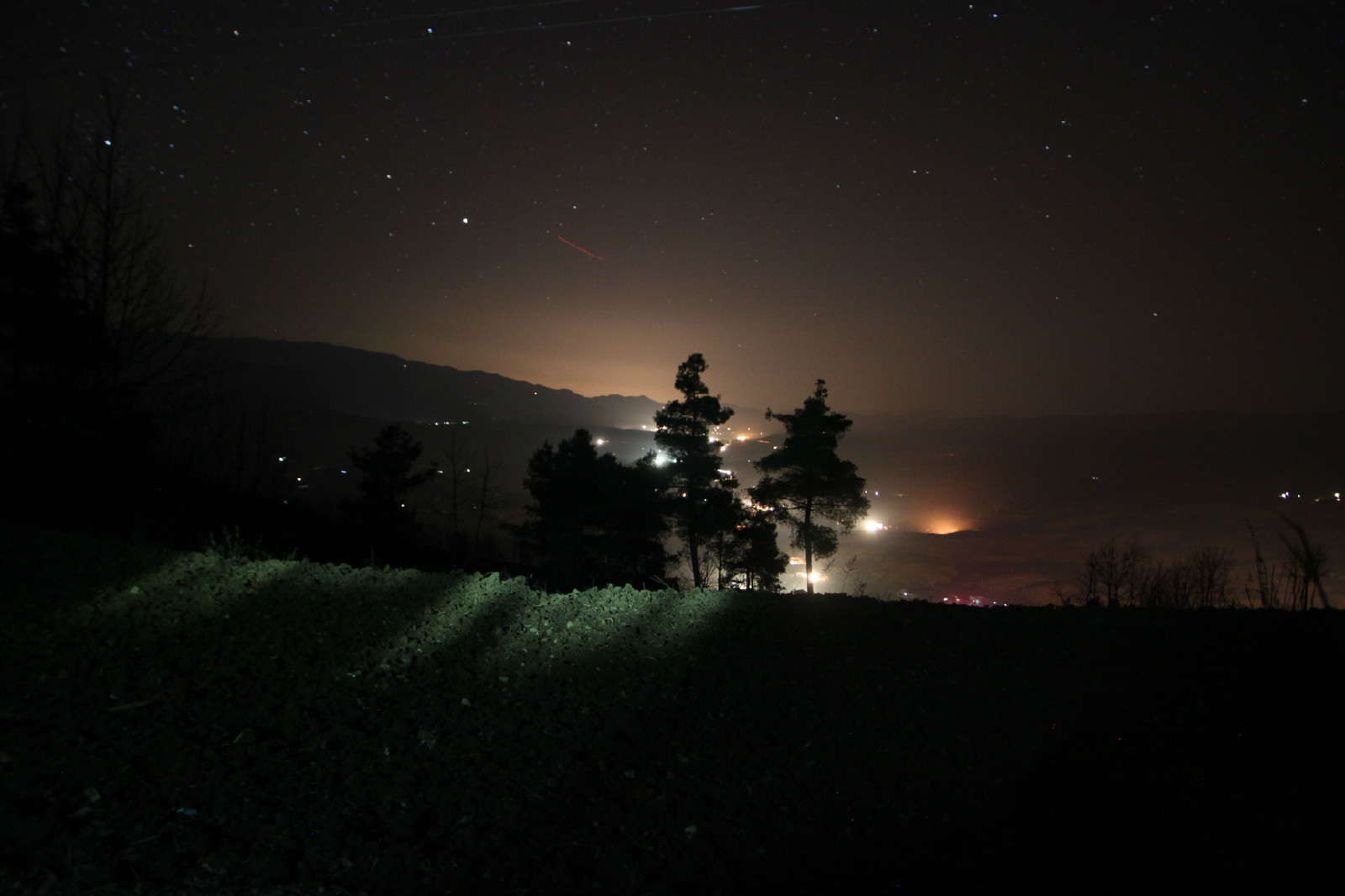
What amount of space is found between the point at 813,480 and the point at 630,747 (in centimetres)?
1781

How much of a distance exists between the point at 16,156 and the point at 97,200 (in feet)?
3.20

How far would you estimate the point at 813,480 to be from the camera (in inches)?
816

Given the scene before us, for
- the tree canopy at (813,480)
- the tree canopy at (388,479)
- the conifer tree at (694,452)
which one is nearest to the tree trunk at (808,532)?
the tree canopy at (813,480)

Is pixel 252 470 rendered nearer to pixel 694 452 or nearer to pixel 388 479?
pixel 388 479

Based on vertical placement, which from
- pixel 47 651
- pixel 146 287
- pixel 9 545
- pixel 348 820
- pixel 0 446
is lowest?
pixel 348 820

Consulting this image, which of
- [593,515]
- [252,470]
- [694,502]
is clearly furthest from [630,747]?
[252,470]

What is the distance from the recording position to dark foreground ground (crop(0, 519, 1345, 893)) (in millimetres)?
2688

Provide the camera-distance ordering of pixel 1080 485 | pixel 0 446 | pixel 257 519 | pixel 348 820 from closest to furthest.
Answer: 1. pixel 348 820
2. pixel 0 446
3. pixel 257 519
4. pixel 1080 485

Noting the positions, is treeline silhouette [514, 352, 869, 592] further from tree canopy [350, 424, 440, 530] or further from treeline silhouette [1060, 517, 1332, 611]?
tree canopy [350, 424, 440, 530]

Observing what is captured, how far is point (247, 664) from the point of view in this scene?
4.18 m

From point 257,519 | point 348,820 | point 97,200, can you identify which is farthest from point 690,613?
point 257,519

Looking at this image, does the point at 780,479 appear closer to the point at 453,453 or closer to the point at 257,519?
the point at 257,519

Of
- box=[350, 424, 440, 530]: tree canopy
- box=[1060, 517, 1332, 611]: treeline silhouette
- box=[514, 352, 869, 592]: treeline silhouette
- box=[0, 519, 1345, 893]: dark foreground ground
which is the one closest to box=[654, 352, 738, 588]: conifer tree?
box=[514, 352, 869, 592]: treeline silhouette

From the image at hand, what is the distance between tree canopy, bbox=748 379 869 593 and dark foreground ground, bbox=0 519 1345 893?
592 inches
